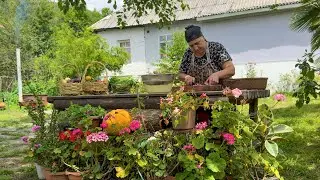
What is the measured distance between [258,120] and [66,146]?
4.77ft

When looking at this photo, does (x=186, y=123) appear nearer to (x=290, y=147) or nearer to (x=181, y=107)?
(x=181, y=107)

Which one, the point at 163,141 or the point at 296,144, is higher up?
the point at 163,141

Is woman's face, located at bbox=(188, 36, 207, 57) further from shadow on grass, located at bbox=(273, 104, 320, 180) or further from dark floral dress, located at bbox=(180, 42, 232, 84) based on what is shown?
shadow on grass, located at bbox=(273, 104, 320, 180)

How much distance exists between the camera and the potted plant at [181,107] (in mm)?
2656

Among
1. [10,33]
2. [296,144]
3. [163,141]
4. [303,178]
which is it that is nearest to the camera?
[163,141]

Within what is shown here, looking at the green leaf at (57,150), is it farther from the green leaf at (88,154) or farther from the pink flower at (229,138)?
the pink flower at (229,138)

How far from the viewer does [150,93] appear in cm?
319

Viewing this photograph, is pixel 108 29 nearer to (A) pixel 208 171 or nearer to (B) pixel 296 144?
(B) pixel 296 144

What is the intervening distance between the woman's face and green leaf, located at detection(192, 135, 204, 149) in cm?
134

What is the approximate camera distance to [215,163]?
2.45m

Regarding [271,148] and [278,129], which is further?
[278,129]

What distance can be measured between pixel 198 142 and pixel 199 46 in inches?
55.4

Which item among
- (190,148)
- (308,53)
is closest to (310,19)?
(308,53)

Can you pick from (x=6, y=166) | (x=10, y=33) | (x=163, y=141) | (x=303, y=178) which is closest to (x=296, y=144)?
(x=303, y=178)
